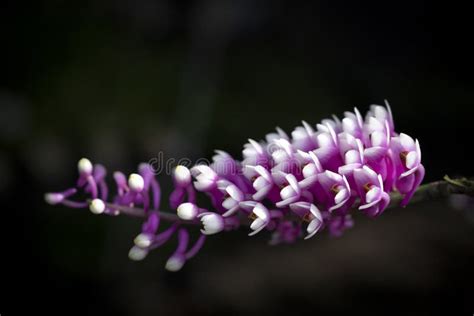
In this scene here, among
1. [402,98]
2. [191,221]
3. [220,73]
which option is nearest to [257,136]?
[220,73]

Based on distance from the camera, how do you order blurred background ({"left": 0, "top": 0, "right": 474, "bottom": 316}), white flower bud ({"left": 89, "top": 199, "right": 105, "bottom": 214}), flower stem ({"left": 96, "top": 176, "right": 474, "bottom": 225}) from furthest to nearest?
blurred background ({"left": 0, "top": 0, "right": 474, "bottom": 316}), white flower bud ({"left": 89, "top": 199, "right": 105, "bottom": 214}), flower stem ({"left": 96, "top": 176, "right": 474, "bottom": 225})

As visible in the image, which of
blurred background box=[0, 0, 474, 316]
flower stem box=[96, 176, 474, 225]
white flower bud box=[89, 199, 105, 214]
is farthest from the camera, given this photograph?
blurred background box=[0, 0, 474, 316]

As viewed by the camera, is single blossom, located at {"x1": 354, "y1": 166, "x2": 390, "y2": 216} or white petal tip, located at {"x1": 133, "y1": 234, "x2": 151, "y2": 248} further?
white petal tip, located at {"x1": 133, "y1": 234, "x2": 151, "y2": 248}

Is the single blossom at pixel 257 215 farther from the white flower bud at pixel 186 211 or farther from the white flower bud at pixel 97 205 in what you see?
the white flower bud at pixel 97 205

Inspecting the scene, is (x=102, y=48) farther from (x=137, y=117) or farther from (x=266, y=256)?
(x=266, y=256)

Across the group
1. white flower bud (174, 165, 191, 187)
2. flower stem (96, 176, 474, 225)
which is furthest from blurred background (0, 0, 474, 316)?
white flower bud (174, 165, 191, 187)

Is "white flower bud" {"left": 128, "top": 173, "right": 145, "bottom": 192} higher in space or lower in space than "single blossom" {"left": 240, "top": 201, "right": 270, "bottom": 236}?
lower

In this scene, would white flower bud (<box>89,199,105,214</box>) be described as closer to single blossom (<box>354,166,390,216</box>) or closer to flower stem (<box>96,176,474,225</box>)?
flower stem (<box>96,176,474,225</box>)

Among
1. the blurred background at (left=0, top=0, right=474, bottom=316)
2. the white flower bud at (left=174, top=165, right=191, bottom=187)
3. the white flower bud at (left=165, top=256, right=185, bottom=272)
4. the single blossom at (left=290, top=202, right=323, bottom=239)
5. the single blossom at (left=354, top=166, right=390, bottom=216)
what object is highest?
the single blossom at (left=354, top=166, right=390, bottom=216)
